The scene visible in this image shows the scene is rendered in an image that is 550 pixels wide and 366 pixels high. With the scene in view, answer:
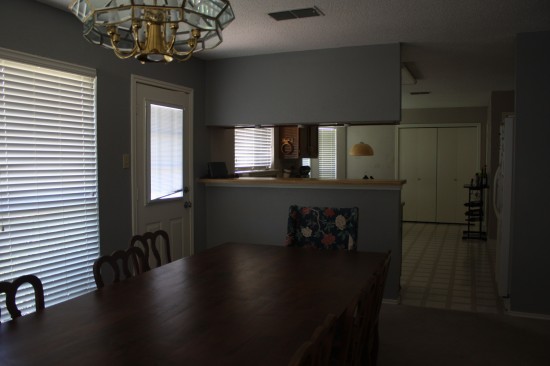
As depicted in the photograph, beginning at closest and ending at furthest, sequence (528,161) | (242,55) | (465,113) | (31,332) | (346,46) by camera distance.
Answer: (31,332) < (528,161) < (346,46) < (242,55) < (465,113)

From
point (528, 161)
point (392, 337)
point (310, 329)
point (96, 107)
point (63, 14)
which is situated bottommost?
point (392, 337)

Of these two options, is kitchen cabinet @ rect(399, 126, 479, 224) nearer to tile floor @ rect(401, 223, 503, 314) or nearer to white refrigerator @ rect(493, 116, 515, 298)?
tile floor @ rect(401, 223, 503, 314)

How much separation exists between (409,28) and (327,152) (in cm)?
610

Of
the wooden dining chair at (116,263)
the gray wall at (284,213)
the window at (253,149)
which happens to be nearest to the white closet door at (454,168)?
the window at (253,149)

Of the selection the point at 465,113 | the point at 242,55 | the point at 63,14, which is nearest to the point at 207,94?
the point at 242,55

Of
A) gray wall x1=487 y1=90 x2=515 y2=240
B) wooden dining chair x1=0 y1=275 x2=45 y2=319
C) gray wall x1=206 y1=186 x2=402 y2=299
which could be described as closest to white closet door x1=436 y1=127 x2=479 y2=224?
gray wall x1=487 y1=90 x2=515 y2=240

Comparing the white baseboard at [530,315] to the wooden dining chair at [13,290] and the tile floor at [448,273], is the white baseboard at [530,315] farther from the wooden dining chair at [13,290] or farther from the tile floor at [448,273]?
the wooden dining chair at [13,290]

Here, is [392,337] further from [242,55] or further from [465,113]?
[465,113]

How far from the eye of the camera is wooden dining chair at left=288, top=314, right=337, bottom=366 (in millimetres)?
1084

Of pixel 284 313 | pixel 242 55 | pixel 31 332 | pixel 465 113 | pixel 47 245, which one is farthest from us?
pixel 465 113

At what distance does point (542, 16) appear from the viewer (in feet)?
11.8

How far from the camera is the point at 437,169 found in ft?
31.7

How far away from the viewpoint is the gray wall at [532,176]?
3.98m

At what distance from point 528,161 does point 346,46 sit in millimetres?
1886
